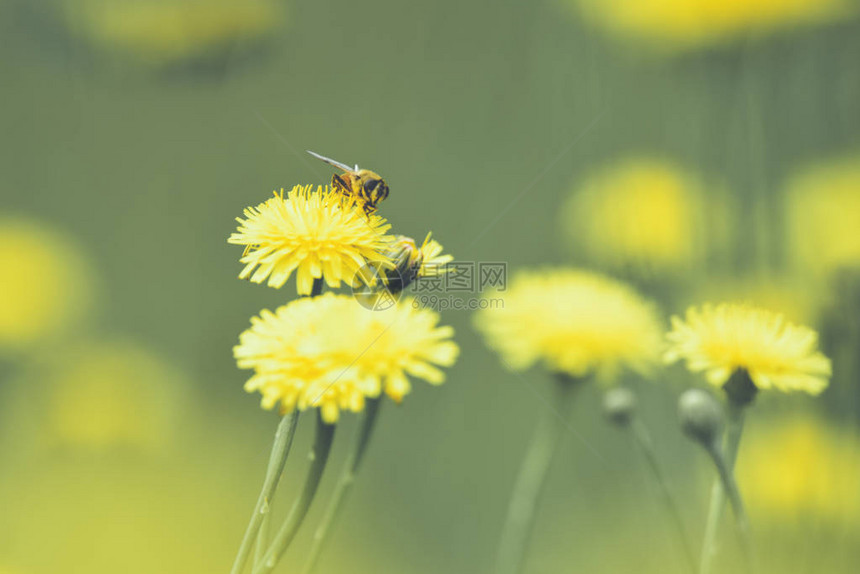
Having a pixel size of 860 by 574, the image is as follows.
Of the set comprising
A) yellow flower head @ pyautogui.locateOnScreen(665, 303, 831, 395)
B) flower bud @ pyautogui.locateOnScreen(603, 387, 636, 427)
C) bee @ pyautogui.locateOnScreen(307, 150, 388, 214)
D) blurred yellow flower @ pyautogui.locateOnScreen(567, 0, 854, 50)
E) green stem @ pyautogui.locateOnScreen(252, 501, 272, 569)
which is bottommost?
green stem @ pyautogui.locateOnScreen(252, 501, 272, 569)

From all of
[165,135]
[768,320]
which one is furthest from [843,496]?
[165,135]

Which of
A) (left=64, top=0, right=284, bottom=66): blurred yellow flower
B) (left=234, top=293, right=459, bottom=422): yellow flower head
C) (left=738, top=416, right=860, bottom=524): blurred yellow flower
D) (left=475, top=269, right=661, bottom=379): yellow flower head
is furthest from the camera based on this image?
(left=64, top=0, right=284, bottom=66): blurred yellow flower

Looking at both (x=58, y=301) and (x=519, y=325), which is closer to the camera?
(x=519, y=325)

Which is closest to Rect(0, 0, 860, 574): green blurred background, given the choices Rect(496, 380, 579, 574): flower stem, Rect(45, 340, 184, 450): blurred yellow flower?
Rect(45, 340, 184, 450): blurred yellow flower

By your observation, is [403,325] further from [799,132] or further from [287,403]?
[799,132]

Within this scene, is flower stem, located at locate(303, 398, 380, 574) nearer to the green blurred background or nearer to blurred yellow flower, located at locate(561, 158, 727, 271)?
the green blurred background

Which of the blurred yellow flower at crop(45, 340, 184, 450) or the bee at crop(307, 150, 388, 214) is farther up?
the bee at crop(307, 150, 388, 214)
